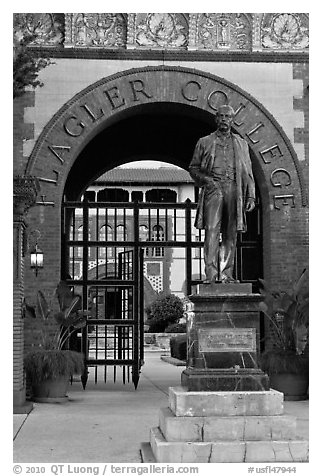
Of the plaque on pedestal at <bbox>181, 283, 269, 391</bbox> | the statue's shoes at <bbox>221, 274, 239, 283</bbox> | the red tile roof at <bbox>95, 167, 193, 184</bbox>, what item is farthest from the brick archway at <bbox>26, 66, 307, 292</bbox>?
the red tile roof at <bbox>95, 167, 193, 184</bbox>

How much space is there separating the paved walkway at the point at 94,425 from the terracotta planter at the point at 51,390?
0.25 m

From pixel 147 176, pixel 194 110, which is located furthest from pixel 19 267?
pixel 147 176

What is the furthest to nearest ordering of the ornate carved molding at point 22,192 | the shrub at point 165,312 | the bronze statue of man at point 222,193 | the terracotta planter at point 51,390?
the shrub at point 165,312, the terracotta planter at point 51,390, the ornate carved molding at point 22,192, the bronze statue of man at point 222,193

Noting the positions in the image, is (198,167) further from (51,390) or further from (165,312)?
(165,312)

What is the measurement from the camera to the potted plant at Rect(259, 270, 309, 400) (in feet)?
45.3

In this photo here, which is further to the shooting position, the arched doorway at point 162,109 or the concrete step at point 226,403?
the arched doorway at point 162,109

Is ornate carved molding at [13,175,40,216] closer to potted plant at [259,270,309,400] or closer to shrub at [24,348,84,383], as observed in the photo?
shrub at [24,348,84,383]

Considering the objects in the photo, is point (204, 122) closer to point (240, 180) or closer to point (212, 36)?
point (212, 36)

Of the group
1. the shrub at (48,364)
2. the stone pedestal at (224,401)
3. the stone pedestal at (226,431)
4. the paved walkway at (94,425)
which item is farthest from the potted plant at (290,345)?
the stone pedestal at (226,431)

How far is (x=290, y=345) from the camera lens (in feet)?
46.4

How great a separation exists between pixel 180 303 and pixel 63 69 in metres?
24.8

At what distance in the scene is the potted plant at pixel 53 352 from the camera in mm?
13398

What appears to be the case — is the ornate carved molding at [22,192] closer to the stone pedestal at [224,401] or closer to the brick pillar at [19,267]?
the brick pillar at [19,267]

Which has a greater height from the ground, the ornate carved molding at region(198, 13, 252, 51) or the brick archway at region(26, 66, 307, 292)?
the ornate carved molding at region(198, 13, 252, 51)
